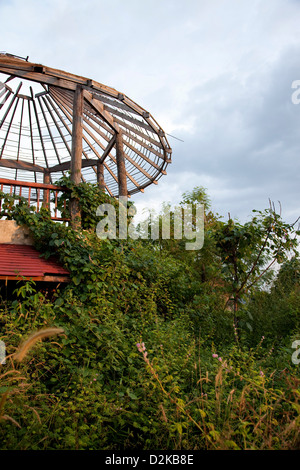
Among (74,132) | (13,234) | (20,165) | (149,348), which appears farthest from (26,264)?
(20,165)

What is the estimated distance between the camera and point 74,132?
7.44 m

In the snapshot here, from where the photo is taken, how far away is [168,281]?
278 inches

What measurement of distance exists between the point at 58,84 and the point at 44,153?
18.6 ft

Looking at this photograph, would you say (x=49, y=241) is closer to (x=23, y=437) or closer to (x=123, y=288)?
(x=123, y=288)

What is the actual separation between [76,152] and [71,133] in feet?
9.91

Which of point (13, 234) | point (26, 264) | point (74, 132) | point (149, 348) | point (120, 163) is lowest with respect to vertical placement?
point (149, 348)

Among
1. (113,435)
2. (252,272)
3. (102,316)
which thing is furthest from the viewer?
(252,272)

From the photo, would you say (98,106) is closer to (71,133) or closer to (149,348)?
(71,133)

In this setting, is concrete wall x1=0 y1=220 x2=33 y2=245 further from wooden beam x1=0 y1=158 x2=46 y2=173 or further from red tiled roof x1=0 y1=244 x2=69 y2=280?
wooden beam x1=0 y1=158 x2=46 y2=173

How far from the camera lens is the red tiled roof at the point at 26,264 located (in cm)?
542

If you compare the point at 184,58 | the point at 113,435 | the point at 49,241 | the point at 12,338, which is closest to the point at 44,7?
the point at 184,58

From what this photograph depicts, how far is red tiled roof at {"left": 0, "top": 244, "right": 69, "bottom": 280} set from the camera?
5418 mm

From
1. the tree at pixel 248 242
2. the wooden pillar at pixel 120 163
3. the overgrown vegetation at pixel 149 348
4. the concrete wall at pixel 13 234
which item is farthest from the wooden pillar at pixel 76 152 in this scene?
the tree at pixel 248 242

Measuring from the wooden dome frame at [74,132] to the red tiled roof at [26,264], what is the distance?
76.3 inches
